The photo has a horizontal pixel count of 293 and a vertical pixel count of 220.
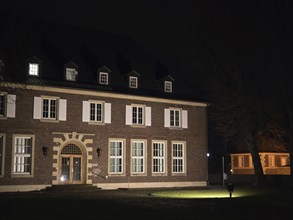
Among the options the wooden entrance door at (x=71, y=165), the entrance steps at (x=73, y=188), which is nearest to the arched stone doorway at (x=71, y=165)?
the wooden entrance door at (x=71, y=165)

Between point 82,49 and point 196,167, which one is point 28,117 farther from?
point 196,167

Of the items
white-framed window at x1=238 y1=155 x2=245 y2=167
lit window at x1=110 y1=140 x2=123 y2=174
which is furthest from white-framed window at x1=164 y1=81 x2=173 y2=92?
white-framed window at x1=238 y1=155 x2=245 y2=167

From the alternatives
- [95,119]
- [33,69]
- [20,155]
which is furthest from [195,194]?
[33,69]

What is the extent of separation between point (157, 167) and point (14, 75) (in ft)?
55.7

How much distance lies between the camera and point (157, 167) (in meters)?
34.8

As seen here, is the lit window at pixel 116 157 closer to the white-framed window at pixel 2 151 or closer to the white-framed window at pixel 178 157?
the white-framed window at pixel 178 157

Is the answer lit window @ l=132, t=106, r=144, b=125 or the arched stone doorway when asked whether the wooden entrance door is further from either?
lit window @ l=132, t=106, r=144, b=125

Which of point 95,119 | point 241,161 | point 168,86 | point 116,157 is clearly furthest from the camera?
point 241,161

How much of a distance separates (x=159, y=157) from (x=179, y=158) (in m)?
1.99

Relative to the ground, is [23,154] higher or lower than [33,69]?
lower

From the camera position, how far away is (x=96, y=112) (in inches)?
1271

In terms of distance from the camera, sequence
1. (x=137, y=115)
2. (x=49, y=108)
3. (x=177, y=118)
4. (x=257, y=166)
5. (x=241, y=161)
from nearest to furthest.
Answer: (x=49, y=108)
(x=137, y=115)
(x=177, y=118)
(x=257, y=166)
(x=241, y=161)

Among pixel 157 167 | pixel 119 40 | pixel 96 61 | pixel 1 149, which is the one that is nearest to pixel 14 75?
pixel 1 149

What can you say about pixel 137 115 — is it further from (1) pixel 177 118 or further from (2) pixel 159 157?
(1) pixel 177 118
